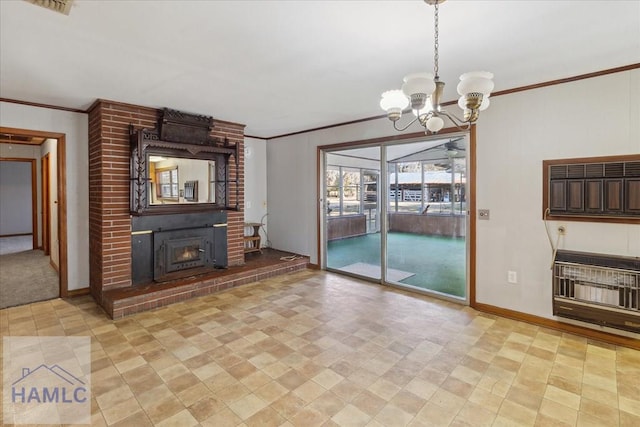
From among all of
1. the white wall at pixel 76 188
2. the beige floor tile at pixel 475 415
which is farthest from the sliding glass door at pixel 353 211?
the white wall at pixel 76 188

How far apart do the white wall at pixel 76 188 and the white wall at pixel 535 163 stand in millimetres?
4367

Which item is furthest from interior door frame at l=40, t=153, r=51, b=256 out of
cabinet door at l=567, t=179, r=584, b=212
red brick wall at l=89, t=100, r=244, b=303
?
cabinet door at l=567, t=179, r=584, b=212

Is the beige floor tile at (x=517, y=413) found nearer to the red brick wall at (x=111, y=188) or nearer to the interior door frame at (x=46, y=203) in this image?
the red brick wall at (x=111, y=188)

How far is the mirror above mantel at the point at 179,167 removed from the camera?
3.84m

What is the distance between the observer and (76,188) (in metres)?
4.15

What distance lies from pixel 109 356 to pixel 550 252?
4.17 m

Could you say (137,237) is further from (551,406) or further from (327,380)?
(551,406)

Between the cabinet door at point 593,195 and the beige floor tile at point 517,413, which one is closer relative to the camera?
the beige floor tile at point 517,413

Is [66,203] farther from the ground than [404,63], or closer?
closer

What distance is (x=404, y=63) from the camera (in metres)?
2.66

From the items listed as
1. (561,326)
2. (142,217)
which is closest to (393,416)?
(561,326)

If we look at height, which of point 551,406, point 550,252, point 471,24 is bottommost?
point 551,406

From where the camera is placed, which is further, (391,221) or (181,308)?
(391,221)

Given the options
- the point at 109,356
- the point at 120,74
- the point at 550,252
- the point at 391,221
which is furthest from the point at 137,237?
the point at 550,252
